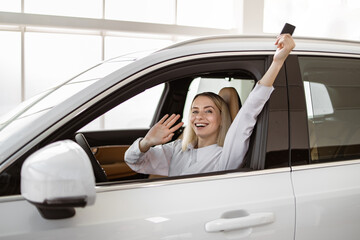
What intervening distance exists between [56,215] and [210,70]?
0.79 meters

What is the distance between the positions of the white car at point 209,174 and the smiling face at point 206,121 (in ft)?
0.77

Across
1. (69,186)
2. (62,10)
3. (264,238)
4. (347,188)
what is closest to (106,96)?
(69,186)

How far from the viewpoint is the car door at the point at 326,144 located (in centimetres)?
150

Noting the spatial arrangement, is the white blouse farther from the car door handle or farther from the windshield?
the windshield

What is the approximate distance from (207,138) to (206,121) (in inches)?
3.5

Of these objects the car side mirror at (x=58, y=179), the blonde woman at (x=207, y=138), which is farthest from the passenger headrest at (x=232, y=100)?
the car side mirror at (x=58, y=179)

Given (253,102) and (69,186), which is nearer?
(69,186)

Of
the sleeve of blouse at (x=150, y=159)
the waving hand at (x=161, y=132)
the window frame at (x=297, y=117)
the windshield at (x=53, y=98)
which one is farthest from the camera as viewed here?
the sleeve of blouse at (x=150, y=159)

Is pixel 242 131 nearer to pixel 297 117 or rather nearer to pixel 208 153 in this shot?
pixel 297 117

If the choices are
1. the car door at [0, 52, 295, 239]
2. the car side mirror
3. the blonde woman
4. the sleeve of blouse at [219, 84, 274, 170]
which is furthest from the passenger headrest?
the car side mirror

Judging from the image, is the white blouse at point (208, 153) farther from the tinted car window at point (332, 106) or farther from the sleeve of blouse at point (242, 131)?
the tinted car window at point (332, 106)

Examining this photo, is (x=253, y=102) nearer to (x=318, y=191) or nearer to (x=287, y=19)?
(x=318, y=191)

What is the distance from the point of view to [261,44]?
1.65m

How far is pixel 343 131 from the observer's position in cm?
174
